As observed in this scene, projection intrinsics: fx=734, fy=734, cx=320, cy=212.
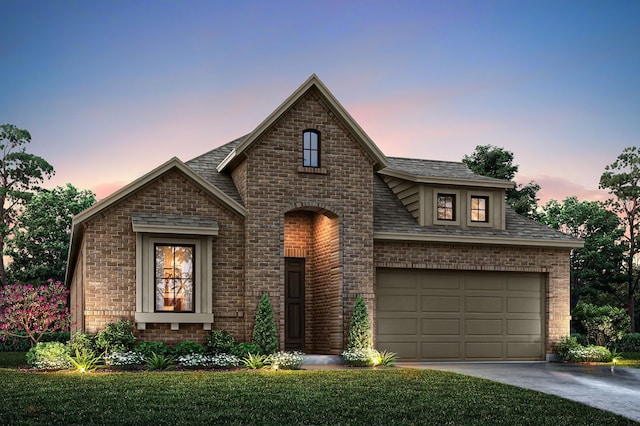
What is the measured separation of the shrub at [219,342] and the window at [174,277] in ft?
2.90

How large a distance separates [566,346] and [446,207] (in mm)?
5608

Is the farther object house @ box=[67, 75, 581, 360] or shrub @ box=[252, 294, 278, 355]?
shrub @ box=[252, 294, 278, 355]

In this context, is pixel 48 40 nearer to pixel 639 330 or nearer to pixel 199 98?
pixel 199 98

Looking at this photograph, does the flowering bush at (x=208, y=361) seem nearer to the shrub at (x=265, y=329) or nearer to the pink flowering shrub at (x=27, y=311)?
the shrub at (x=265, y=329)

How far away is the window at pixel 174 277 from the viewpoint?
61.6ft

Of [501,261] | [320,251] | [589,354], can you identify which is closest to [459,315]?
[501,261]

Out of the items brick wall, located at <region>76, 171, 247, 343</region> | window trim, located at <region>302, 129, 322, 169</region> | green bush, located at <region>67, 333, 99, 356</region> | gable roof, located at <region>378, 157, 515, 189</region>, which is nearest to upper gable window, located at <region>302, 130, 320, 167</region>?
window trim, located at <region>302, 129, 322, 169</region>

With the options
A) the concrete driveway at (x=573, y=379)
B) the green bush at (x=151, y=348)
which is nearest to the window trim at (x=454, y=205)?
the concrete driveway at (x=573, y=379)

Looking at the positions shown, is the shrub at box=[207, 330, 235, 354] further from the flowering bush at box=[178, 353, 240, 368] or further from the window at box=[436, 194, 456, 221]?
the window at box=[436, 194, 456, 221]

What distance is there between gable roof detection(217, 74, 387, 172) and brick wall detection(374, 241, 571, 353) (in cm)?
266

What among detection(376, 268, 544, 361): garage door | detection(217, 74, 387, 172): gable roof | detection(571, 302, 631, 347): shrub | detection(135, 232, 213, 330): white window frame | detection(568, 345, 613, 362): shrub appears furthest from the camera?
detection(571, 302, 631, 347): shrub

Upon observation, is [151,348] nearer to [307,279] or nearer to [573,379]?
[307,279]

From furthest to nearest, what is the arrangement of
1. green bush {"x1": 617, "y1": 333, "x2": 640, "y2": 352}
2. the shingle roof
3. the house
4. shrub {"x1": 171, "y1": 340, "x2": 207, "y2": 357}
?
green bush {"x1": 617, "y1": 333, "x2": 640, "y2": 352} → the shingle roof → the house → shrub {"x1": 171, "y1": 340, "x2": 207, "y2": 357}

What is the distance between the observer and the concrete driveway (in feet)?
45.9
